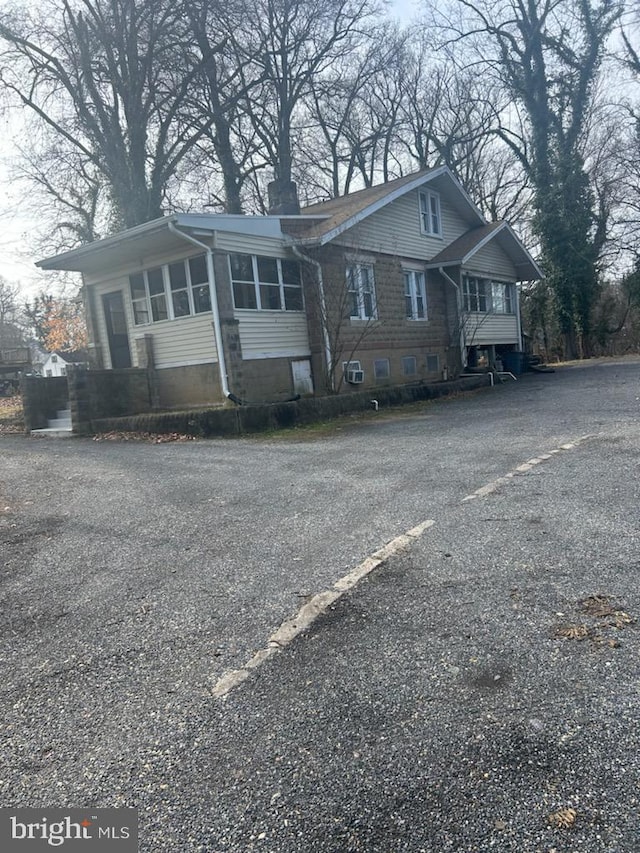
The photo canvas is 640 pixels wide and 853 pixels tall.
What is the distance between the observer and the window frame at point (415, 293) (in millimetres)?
17562

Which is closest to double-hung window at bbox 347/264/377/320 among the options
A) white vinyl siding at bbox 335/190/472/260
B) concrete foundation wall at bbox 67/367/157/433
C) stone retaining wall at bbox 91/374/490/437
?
white vinyl siding at bbox 335/190/472/260

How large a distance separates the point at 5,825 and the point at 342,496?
417 cm

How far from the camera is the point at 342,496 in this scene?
5.80m

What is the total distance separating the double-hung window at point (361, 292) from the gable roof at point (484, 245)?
10.5ft

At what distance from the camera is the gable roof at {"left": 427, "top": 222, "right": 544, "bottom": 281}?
1799cm

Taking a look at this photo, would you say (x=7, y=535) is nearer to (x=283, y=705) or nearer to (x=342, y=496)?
(x=342, y=496)

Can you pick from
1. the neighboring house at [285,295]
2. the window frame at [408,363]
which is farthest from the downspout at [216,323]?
the window frame at [408,363]

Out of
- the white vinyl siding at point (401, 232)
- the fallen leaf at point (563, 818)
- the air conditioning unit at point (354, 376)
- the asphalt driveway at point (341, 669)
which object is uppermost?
the white vinyl siding at point (401, 232)

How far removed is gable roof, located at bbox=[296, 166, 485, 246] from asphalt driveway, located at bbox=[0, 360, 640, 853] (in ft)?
31.5

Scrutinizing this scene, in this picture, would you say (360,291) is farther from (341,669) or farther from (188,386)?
(341,669)

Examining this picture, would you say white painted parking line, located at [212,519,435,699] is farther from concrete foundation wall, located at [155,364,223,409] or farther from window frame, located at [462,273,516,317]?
window frame, located at [462,273,516,317]

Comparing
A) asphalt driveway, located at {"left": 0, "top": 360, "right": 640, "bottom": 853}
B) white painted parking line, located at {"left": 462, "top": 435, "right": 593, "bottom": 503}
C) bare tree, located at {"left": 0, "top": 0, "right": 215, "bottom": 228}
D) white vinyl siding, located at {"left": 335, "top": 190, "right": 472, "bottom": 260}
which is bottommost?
asphalt driveway, located at {"left": 0, "top": 360, "right": 640, "bottom": 853}

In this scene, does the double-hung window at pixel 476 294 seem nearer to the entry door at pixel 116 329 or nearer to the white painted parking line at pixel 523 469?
the entry door at pixel 116 329

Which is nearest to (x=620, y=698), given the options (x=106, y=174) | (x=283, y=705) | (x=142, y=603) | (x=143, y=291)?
(x=283, y=705)
